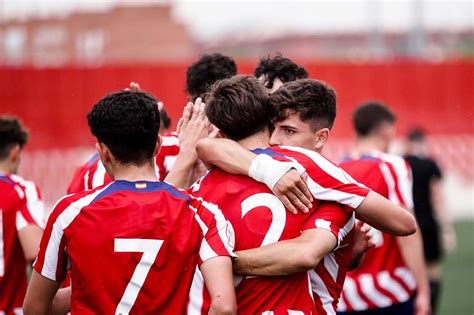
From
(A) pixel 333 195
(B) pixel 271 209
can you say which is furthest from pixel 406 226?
(B) pixel 271 209

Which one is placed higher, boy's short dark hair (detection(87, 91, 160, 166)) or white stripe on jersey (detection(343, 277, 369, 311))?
boy's short dark hair (detection(87, 91, 160, 166))

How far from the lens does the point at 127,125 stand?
3.29m

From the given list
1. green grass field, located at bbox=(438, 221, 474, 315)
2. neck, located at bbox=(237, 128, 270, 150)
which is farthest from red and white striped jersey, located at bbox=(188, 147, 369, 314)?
green grass field, located at bbox=(438, 221, 474, 315)

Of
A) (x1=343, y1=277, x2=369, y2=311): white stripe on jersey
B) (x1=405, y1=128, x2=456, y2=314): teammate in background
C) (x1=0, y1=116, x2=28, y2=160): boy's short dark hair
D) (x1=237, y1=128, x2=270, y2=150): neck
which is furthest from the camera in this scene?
(x1=405, y1=128, x2=456, y2=314): teammate in background

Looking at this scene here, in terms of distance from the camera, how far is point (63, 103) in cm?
1711

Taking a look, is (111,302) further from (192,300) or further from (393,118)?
(393,118)

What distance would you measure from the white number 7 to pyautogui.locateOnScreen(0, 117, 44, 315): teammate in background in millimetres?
1568

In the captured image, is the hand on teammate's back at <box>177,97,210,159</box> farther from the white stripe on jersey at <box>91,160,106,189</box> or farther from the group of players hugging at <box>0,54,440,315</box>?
the white stripe on jersey at <box>91,160,106,189</box>

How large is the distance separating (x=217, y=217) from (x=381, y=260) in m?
3.08

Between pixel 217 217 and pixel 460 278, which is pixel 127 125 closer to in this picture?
pixel 217 217

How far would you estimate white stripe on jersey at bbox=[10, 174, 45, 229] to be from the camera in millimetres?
4832

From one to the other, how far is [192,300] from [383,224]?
0.84 metres

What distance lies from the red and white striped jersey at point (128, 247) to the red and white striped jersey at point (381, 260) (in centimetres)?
287

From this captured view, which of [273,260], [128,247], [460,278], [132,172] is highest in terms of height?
[132,172]
